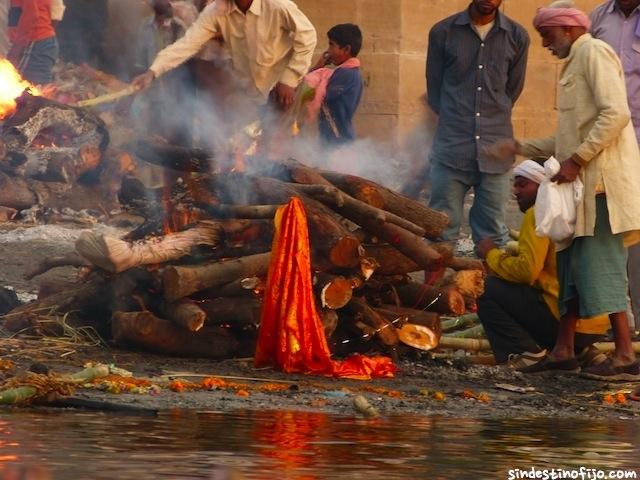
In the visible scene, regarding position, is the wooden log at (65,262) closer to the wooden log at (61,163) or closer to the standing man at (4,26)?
the wooden log at (61,163)

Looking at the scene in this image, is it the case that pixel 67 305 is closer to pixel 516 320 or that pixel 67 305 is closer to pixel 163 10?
pixel 516 320

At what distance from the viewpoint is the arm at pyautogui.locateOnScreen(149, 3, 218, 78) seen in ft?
41.3

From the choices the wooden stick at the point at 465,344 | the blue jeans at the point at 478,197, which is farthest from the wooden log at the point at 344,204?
the blue jeans at the point at 478,197

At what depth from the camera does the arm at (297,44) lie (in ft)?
41.3

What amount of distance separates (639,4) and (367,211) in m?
2.69

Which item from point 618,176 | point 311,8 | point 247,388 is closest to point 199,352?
point 247,388

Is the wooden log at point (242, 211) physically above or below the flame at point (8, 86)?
below

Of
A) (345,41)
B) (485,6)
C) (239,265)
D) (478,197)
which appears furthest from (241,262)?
(345,41)

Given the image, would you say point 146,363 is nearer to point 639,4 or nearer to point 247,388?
point 247,388

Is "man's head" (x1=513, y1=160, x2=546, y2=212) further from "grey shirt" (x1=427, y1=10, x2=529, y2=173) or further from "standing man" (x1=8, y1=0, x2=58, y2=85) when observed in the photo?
"standing man" (x1=8, y1=0, x2=58, y2=85)

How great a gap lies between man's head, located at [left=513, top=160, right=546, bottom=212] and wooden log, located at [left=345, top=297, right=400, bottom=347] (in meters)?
1.11

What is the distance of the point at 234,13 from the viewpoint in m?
12.6

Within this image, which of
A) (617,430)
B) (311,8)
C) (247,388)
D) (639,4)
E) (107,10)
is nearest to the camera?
(617,430)

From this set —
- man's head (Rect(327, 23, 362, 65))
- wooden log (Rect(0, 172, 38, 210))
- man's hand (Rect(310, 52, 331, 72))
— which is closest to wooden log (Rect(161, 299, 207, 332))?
man's head (Rect(327, 23, 362, 65))
